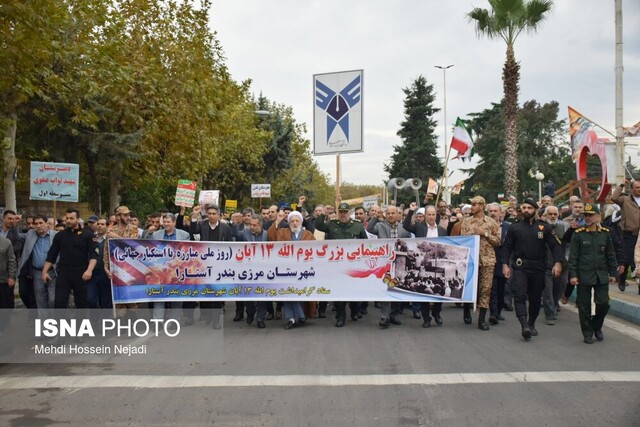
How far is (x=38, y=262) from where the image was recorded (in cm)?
972

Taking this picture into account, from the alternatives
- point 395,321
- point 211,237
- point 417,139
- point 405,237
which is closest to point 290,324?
point 395,321

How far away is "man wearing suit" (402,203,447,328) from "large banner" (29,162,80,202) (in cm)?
753

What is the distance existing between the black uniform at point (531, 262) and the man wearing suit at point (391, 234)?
6.40 feet

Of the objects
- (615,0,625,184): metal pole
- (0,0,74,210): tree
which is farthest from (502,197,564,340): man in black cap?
A: (615,0,625,184): metal pole

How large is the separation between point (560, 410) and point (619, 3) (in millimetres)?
15433

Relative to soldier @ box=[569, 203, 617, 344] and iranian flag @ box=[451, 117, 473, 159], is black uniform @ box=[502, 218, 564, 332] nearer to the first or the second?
soldier @ box=[569, 203, 617, 344]

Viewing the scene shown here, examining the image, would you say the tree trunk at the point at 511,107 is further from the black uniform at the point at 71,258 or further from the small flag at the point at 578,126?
the black uniform at the point at 71,258

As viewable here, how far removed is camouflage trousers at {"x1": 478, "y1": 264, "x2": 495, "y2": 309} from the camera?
9562 mm

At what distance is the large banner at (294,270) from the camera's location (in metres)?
9.89

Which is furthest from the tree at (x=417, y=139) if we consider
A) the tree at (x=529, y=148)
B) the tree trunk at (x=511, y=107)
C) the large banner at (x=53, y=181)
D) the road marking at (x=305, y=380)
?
the road marking at (x=305, y=380)

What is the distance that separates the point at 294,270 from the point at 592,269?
430 cm

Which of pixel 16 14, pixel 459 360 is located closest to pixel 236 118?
pixel 16 14

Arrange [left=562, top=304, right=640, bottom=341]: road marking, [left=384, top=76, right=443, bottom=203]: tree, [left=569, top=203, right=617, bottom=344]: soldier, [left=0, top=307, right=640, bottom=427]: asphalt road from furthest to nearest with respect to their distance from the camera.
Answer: [left=384, top=76, right=443, bottom=203]: tree < [left=562, top=304, right=640, bottom=341]: road marking < [left=569, top=203, right=617, bottom=344]: soldier < [left=0, top=307, right=640, bottom=427]: asphalt road

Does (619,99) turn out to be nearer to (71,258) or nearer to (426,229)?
(426,229)
